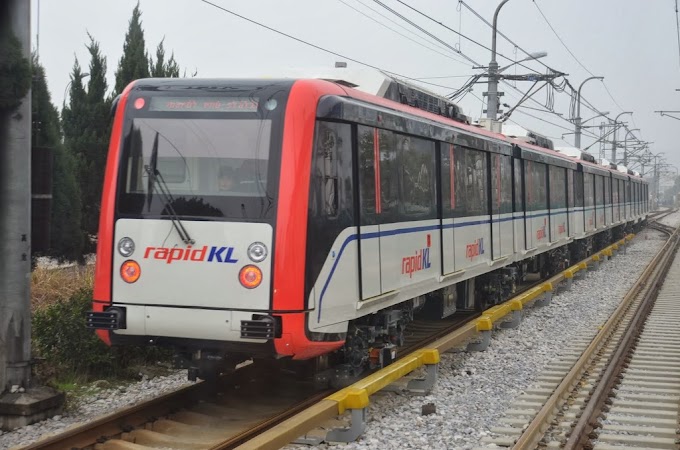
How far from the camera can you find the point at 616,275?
2131 cm

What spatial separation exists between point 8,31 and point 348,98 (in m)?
2.91

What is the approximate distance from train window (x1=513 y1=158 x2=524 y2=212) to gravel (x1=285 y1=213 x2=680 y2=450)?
1869mm

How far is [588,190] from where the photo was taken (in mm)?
24922

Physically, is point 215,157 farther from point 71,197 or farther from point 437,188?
point 71,197

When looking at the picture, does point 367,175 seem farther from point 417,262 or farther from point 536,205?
point 536,205

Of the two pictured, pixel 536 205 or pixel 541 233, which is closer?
pixel 536 205

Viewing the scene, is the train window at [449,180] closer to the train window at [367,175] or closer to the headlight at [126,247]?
the train window at [367,175]

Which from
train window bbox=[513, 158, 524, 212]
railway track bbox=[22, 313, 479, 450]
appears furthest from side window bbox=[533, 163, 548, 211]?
railway track bbox=[22, 313, 479, 450]

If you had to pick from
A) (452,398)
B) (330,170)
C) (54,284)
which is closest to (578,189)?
(54,284)

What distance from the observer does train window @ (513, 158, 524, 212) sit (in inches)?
589

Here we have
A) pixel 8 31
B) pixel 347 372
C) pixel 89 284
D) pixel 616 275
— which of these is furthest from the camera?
pixel 616 275

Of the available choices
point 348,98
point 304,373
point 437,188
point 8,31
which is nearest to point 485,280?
point 437,188

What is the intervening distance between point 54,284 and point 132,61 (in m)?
5.08

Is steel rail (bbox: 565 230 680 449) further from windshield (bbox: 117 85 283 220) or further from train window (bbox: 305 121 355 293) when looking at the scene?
windshield (bbox: 117 85 283 220)
